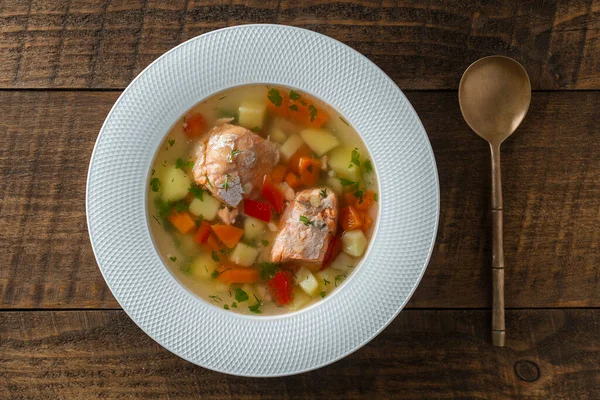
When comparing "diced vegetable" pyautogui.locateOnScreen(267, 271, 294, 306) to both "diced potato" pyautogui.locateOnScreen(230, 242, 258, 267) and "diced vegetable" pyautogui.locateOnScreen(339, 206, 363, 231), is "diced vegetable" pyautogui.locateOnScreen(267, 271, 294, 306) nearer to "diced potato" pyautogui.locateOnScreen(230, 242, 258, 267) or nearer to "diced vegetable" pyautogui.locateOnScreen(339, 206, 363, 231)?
"diced potato" pyautogui.locateOnScreen(230, 242, 258, 267)

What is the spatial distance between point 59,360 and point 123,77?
4.70 ft

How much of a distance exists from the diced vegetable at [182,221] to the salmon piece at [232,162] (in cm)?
16

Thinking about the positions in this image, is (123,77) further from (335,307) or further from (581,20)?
(581,20)

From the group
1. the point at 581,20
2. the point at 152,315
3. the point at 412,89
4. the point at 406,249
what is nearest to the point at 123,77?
the point at 152,315

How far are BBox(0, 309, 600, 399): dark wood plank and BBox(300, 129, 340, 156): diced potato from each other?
91 cm

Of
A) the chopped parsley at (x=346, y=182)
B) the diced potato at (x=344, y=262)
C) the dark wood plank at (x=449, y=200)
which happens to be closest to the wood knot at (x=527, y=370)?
the dark wood plank at (x=449, y=200)

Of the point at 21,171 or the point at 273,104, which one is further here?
the point at 21,171

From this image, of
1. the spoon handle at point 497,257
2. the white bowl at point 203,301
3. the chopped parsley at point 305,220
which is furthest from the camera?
the spoon handle at point 497,257

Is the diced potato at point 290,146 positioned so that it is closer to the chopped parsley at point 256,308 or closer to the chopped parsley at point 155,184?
the chopped parsley at point 155,184

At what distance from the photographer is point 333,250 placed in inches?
90.7

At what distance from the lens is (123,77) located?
2457 mm

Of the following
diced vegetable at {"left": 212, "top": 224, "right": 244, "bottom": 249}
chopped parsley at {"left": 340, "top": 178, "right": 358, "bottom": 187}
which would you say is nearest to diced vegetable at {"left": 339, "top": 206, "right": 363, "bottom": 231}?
chopped parsley at {"left": 340, "top": 178, "right": 358, "bottom": 187}

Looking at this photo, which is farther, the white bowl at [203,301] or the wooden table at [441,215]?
the wooden table at [441,215]

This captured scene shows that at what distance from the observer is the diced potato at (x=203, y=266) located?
2264mm
